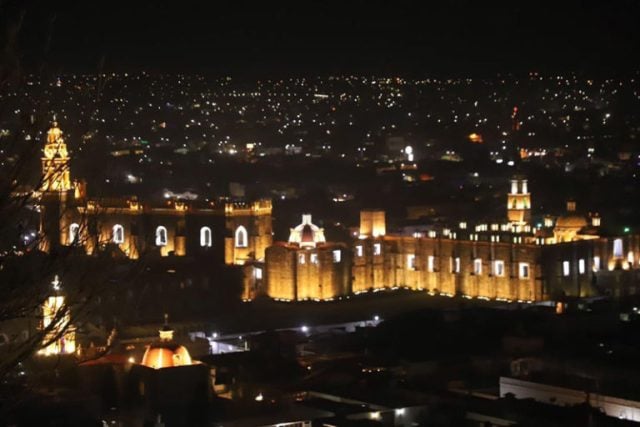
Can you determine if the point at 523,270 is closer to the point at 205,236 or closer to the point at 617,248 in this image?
the point at 617,248

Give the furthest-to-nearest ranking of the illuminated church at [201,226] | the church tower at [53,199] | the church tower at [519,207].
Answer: the church tower at [519,207]
the illuminated church at [201,226]
the church tower at [53,199]

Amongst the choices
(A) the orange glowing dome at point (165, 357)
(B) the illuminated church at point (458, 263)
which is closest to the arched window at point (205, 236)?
(B) the illuminated church at point (458, 263)

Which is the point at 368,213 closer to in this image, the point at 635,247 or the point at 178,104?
the point at 635,247

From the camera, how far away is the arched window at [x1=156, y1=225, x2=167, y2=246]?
158 feet

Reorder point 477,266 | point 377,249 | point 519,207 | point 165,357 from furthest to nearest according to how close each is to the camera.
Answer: point 519,207 < point 377,249 < point 477,266 < point 165,357

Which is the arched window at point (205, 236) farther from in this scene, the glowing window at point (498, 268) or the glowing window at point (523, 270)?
the glowing window at point (523, 270)

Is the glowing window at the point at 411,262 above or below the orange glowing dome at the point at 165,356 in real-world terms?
above

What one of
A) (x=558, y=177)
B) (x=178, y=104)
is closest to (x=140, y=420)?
(x=558, y=177)

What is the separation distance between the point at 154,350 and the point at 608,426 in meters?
7.89

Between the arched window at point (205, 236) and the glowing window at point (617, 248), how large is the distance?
11.4 m

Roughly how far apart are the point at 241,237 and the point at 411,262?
494 cm

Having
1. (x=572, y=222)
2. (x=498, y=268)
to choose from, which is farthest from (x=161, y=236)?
(x=572, y=222)

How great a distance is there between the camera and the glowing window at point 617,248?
45.8 meters

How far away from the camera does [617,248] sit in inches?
1809
